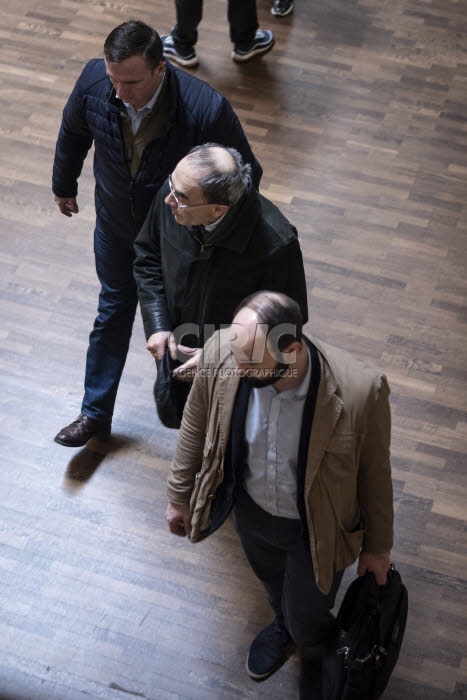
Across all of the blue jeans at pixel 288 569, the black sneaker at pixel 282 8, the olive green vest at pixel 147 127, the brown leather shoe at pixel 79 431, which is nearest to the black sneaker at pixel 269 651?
the blue jeans at pixel 288 569

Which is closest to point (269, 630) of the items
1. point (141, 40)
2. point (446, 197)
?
point (141, 40)

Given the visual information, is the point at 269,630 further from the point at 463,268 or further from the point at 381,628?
the point at 463,268

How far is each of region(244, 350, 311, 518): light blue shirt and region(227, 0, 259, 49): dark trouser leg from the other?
11.3 ft

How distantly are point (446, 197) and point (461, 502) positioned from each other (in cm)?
179

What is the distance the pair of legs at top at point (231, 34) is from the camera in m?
4.84

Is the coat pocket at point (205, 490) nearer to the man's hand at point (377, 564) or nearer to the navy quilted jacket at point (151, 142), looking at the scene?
the man's hand at point (377, 564)

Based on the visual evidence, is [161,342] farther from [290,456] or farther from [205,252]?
[290,456]

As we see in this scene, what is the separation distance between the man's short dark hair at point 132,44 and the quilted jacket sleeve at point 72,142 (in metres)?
0.25

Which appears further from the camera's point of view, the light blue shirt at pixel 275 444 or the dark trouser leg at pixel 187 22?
the dark trouser leg at pixel 187 22

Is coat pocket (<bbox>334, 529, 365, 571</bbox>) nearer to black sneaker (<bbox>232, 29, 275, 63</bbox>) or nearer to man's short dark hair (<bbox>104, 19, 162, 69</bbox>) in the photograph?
man's short dark hair (<bbox>104, 19, 162, 69</bbox>)

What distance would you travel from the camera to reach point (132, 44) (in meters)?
2.54

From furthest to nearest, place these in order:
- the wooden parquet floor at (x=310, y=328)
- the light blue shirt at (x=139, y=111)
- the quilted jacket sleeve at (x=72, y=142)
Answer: the wooden parquet floor at (x=310, y=328) → the quilted jacket sleeve at (x=72, y=142) → the light blue shirt at (x=139, y=111)

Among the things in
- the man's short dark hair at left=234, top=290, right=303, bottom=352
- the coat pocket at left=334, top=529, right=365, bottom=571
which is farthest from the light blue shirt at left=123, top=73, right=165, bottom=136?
the coat pocket at left=334, top=529, right=365, bottom=571

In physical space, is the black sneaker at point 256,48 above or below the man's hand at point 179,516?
above
